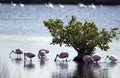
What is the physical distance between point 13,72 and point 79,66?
415 centimetres

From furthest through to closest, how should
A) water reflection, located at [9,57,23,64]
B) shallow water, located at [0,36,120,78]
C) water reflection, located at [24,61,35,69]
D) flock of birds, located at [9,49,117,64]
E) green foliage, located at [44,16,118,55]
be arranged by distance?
1. green foliage, located at [44,16,118,55]
2. water reflection, located at [9,57,23,64]
3. flock of birds, located at [9,49,117,64]
4. water reflection, located at [24,61,35,69]
5. shallow water, located at [0,36,120,78]

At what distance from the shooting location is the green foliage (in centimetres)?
3503

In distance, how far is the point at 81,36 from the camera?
35.2m

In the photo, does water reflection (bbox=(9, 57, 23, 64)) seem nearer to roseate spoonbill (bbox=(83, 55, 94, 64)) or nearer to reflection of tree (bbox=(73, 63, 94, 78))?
Answer: reflection of tree (bbox=(73, 63, 94, 78))

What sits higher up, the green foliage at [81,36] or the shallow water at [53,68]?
the green foliage at [81,36]

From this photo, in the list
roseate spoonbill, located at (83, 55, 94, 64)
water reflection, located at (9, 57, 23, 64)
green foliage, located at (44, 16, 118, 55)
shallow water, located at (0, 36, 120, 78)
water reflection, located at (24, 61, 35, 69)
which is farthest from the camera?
green foliage, located at (44, 16, 118, 55)

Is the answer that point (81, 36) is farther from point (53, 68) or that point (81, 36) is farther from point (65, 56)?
point (53, 68)

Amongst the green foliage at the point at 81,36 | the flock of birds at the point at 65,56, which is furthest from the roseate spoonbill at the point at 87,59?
the green foliage at the point at 81,36

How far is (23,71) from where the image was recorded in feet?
100

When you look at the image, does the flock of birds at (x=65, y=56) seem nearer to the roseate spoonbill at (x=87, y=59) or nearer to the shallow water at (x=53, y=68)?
the roseate spoonbill at (x=87, y=59)

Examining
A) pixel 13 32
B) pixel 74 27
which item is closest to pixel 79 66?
pixel 74 27

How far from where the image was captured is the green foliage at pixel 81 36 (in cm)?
3503

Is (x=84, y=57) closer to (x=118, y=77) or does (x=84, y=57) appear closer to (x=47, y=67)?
(x=47, y=67)

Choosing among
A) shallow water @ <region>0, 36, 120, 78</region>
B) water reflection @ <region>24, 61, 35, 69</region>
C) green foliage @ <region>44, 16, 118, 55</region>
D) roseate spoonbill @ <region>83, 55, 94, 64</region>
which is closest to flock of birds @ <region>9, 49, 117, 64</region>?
roseate spoonbill @ <region>83, 55, 94, 64</region>
